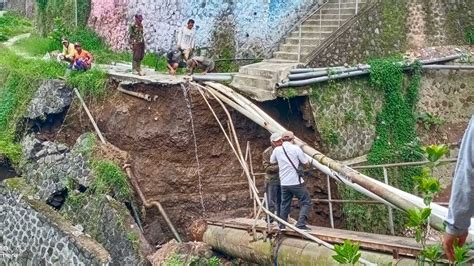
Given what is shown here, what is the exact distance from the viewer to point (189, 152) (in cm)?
1484

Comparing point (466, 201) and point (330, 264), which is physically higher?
point (466, 201)

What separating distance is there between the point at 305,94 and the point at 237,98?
4.20 ft

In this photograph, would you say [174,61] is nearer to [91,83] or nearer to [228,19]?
[228,19]

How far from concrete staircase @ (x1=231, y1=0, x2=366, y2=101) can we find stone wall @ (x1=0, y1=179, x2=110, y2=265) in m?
4.11

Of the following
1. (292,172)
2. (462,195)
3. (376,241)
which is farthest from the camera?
(292,172)

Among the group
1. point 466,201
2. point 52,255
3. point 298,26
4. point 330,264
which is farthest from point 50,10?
point 466,201

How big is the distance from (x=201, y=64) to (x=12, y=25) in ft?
47.0

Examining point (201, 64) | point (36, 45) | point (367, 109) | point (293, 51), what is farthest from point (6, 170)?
point (367, 109)

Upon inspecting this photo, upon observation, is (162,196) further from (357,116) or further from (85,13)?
(85,13)

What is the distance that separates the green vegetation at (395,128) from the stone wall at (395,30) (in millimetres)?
574

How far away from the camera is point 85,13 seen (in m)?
20.8

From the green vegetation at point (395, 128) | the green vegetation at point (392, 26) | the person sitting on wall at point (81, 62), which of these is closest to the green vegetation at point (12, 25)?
the person sitting on wall at point (81, 62)

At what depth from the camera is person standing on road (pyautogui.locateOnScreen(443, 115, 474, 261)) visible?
414 cm

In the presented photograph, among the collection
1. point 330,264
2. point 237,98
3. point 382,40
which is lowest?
point 330,264
